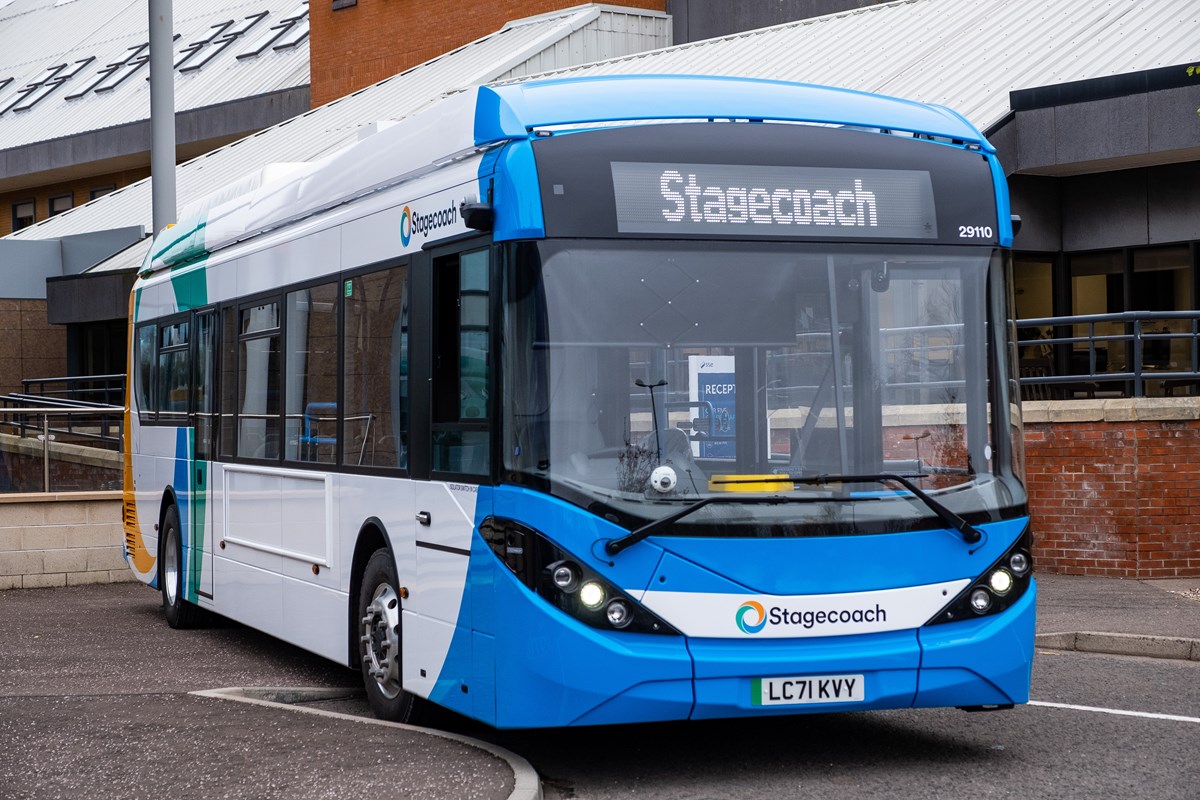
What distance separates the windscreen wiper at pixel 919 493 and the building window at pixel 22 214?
4881cm

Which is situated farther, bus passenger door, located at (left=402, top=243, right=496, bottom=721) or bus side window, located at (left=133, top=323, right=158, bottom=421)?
bus side window, located at (left=133, top=323, right=158, bottom=421)

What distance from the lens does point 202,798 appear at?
7070 mm

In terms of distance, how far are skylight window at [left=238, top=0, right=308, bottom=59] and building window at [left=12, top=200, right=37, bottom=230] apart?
28.5ft

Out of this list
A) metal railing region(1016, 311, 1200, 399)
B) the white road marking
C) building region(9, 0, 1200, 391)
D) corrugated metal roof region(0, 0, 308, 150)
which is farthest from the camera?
corrugated metal roof region(0, 0, 308, 150)

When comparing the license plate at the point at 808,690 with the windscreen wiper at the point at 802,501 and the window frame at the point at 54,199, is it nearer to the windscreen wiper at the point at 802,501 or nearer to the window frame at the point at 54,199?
the windscreen wiper at the point at 802,501

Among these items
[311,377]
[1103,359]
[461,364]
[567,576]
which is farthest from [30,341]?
[567,576]

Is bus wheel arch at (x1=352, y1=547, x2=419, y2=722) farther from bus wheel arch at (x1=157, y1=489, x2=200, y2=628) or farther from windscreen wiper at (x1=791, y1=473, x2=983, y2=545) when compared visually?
bus wheel arch at (x1=157, y1=489, x2=200, y2=628)

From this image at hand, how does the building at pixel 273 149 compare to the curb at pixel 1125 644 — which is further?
the building at pixel 273 149

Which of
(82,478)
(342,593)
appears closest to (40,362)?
(82,478)

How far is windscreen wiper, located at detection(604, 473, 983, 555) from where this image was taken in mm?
7234

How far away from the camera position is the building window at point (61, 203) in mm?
51531

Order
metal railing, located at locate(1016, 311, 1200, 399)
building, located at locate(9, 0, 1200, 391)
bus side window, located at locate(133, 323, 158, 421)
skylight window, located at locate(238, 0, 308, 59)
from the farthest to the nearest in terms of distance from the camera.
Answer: skylight window, located at locate(238, 0, 308, 59) < building, located at locate(9, 0, 1200, 391) < metal railing, located at locate(1016, 311, 1200, 399) < bus side window, located at locate(133, 323, 158, 421)

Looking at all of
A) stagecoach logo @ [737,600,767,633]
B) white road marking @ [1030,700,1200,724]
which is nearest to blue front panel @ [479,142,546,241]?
A: stagecoach logo @ [737,600,767,633]

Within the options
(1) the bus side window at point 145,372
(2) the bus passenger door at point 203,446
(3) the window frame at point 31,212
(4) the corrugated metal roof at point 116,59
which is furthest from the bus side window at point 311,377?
(3) the window frame at point 31,212
